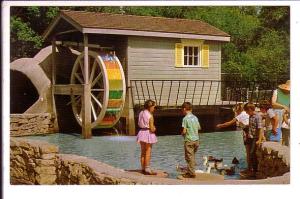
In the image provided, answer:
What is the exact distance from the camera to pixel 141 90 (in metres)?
5.12

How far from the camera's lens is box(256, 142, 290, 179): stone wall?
4348mm

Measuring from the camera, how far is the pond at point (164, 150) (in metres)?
4.57

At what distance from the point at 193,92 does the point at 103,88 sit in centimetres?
117

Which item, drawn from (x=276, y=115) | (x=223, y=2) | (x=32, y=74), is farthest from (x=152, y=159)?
(x=32, y=74)

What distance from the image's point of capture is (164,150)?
4582 millimetres

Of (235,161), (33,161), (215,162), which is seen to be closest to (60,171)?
(33,161)

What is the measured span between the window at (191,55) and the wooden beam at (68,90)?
0.97 m

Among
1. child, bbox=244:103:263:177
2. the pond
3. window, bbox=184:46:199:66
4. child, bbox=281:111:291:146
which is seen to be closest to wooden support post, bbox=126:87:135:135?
the pond

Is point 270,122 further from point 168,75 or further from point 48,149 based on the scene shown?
point 48,149

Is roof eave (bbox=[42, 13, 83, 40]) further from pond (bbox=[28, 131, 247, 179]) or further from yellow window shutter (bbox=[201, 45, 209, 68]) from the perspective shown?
yellow window shutter (bbox=[201, 45, 209, 68])

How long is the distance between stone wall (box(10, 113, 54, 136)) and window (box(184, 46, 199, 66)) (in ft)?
4.04

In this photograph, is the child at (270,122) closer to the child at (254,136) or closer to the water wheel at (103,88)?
the child at (254,136)

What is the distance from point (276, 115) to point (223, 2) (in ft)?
3.04
